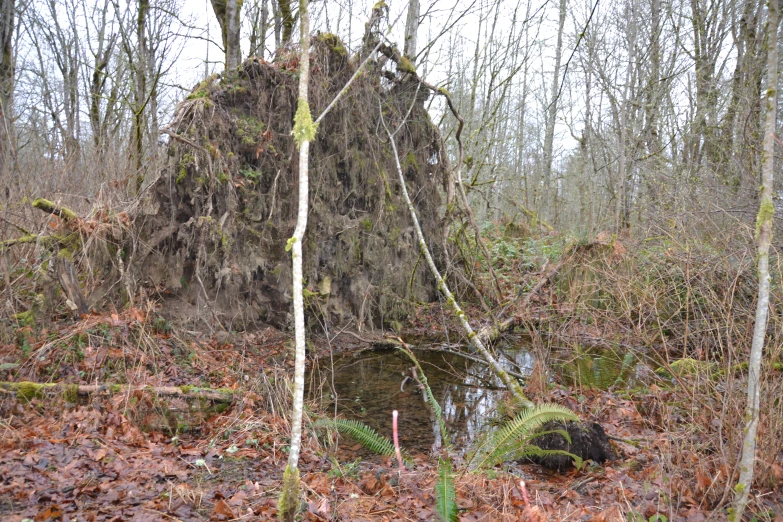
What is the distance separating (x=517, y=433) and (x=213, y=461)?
9.10 ft

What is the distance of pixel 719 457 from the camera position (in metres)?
3.76

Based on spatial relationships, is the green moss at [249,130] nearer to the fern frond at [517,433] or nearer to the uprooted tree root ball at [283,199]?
the uprooted tree root ball at [283,199]

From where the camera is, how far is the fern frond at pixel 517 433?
4.48 meters

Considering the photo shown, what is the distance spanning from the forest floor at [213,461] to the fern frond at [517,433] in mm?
166

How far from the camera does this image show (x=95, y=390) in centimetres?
532

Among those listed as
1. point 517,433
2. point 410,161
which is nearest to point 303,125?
point 517,433

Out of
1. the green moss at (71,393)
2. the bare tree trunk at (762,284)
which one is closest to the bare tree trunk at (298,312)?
the bare tree trunk at (762,284)

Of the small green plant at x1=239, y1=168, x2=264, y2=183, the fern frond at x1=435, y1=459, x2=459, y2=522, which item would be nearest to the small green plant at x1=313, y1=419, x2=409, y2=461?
the fern frond at x1=435, y1=459, x2=459, y2=522

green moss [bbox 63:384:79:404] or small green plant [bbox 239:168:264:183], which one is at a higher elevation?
small green plant [bbox 239:168:264:183]

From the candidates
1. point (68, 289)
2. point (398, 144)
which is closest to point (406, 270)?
point (398, 144)

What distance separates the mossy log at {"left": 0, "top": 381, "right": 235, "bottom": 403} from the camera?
5.11 meters

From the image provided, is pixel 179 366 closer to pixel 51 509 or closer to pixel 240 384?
pixel 240 384

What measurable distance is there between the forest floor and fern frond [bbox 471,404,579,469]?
6.5 inches

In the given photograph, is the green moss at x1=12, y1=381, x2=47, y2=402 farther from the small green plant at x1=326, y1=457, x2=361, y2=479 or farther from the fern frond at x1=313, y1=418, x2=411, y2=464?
the small green plant at x1=326, y1=457, x2=361, y2=479
